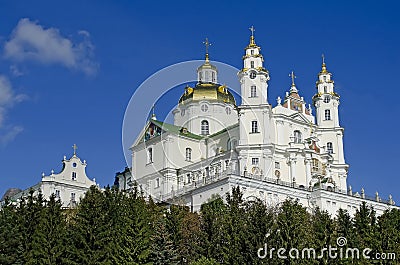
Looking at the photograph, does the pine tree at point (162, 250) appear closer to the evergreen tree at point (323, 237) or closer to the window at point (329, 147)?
the evergreen tree at point (323, 237)

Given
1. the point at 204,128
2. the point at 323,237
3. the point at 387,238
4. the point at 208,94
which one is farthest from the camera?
the point at 208,94

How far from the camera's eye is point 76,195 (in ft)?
281

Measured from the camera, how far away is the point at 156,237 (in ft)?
140

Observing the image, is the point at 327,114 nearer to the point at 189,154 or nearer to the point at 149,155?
the point at 189,154

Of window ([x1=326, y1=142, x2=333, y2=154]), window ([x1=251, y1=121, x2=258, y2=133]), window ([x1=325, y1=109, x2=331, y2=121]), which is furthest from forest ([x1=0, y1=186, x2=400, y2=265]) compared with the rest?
window ([x1=325, y1=109, x2=331, y2=121])

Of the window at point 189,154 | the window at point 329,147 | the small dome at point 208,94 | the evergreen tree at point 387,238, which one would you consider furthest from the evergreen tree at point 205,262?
the small dome at point 208,94

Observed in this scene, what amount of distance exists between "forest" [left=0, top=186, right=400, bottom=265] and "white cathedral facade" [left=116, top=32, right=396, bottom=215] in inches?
912

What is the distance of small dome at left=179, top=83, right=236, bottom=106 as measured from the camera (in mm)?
87000

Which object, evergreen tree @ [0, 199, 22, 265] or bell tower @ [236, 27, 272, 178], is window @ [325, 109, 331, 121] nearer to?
bell tower @ [236, 27, 272, 178]

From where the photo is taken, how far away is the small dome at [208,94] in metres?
87.0

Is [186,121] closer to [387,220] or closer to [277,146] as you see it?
[277,146]

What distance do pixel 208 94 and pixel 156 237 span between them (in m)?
45.9

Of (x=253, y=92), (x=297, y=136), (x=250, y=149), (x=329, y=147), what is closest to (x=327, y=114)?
(x=329, y=147)

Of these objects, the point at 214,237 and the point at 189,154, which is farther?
the point at 189,154
